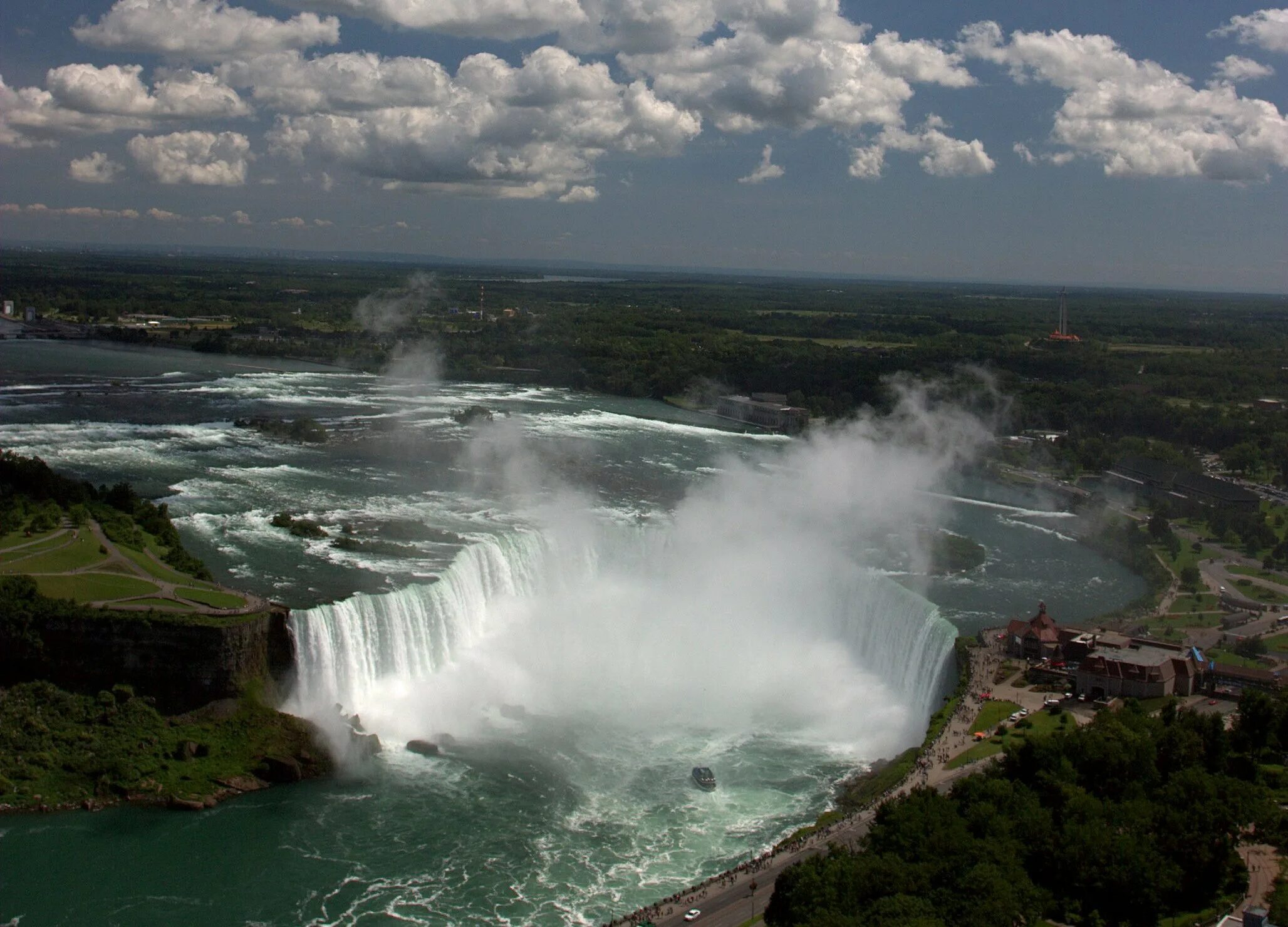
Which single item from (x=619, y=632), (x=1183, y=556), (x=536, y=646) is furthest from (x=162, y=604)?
(x=1183, y=556)

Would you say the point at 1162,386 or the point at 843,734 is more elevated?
the point at 1162,386

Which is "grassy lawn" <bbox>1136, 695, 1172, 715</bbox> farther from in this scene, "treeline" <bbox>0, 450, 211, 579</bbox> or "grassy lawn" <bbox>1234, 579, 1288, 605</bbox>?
"treeline" <bbox>0, 450, 211, 579</bbox>

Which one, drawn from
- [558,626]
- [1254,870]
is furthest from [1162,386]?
[1254,870]

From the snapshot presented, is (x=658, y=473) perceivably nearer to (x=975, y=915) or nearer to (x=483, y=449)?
(x=483, y=449)

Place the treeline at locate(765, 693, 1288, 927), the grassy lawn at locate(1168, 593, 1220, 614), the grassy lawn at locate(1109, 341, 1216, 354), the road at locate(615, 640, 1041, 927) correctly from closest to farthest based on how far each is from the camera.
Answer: the treeline at locate(765, 693, 1288, 927) → the road at locate(615, 640, 1041, 927) → the grassy lawn at locate(1168, 593, 1220, 614) → the grassy lawn at locate(1109, 341, 1216, 354)

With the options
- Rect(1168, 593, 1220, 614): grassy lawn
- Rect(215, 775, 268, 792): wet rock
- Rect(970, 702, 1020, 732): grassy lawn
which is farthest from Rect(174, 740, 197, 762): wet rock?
Rect(1168, 593, 1220, 614): grassy lawn
